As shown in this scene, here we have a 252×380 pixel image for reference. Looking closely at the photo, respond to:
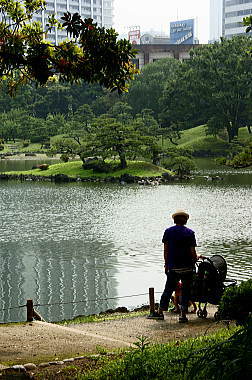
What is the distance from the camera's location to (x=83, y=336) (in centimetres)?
977

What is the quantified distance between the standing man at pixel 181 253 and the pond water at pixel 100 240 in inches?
114

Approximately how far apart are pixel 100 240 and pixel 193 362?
2071 cm

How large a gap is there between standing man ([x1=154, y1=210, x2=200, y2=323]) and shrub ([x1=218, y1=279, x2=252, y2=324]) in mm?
887

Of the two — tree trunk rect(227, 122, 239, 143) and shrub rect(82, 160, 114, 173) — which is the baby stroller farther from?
tree trunk rect(227, 122, 239, 143)

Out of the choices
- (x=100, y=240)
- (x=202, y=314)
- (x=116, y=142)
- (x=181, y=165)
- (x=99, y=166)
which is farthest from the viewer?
(x=99, y=166)

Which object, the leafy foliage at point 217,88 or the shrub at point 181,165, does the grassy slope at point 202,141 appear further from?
the shrub at point 181,165

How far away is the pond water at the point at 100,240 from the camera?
1792cm

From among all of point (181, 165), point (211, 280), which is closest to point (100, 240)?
point (211, 280)

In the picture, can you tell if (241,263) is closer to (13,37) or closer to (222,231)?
(222,231)

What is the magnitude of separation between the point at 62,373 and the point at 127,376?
1.57 m

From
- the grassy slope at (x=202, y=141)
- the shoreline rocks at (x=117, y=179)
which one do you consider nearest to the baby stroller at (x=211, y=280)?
the shoreline rocks at (x=117, y=179)

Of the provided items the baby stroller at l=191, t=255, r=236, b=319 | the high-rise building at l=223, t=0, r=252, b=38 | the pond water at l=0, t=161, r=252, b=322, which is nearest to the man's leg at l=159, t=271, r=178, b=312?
the baby stroller at l=191, t=255, r=236, b=319

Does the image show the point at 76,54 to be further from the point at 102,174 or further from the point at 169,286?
the point at 102,174

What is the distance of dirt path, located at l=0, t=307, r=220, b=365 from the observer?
28.6ft
